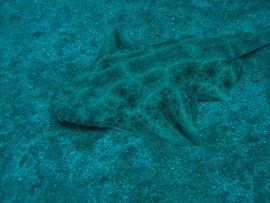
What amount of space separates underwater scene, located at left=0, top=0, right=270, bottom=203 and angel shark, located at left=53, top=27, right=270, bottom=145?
0.01 meters

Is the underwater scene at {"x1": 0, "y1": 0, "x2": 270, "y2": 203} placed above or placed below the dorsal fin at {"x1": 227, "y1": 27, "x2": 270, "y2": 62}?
below

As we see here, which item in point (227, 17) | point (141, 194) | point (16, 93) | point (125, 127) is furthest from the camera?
point (227, 17)

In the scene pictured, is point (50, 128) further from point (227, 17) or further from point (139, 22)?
point (227, 17)

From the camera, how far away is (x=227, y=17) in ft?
14.7

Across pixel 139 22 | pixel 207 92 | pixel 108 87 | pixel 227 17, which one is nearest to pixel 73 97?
pixel 108 87

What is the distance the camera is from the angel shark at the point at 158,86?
2.97 meters

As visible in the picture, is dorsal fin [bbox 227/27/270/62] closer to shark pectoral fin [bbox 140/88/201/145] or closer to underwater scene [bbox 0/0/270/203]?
underwater scene [bbox 0/0/270/203]

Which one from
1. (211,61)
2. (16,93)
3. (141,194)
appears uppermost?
(211,61)

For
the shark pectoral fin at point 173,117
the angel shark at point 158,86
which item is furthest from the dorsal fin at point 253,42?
the shark pectoral fin at point 173,117

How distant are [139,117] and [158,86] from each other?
1.69 feet

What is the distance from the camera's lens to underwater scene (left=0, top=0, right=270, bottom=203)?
258cm

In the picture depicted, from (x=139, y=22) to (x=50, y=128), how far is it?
8.95ft

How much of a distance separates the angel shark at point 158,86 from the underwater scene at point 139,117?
14 millimetres

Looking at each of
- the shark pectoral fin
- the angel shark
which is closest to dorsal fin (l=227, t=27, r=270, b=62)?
the angel shark
